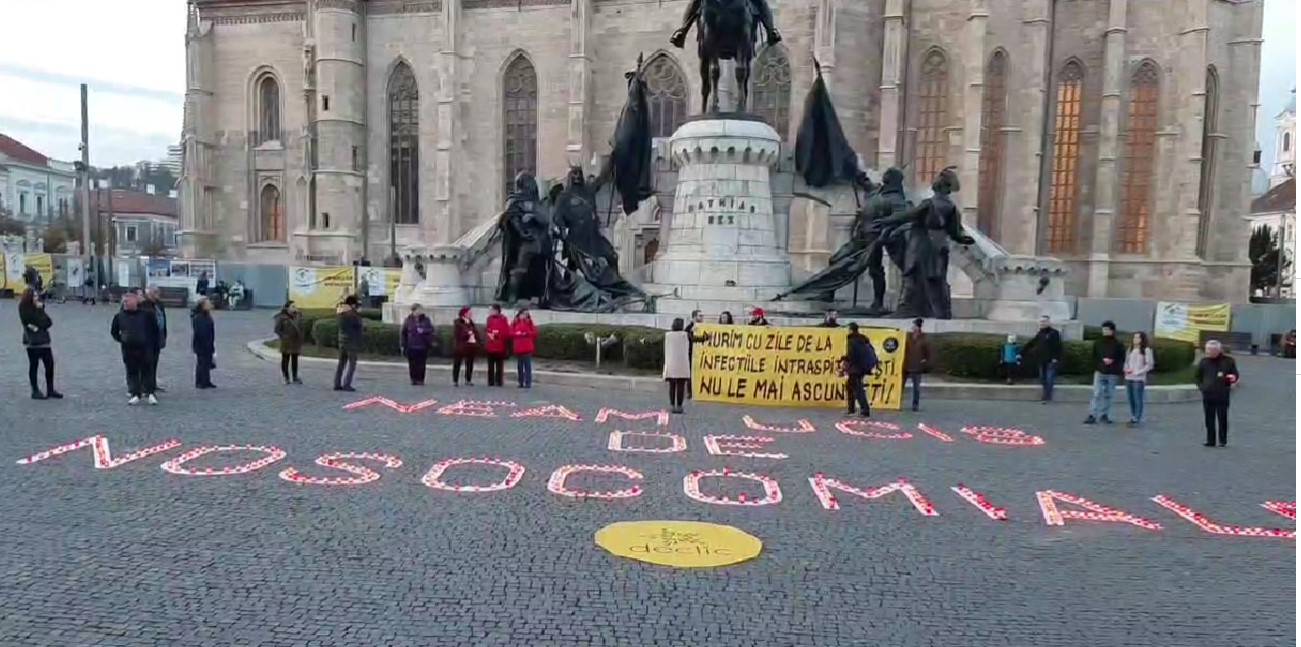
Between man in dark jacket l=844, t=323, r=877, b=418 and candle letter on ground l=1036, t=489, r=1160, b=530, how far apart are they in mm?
4585

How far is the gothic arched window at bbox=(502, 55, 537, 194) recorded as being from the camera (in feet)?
147

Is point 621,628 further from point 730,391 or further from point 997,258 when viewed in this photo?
point 997,258

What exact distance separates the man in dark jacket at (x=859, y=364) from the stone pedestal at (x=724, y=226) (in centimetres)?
→ 630

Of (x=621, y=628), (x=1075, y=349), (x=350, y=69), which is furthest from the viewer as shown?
(x=350, y=69)

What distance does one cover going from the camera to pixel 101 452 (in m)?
8.91

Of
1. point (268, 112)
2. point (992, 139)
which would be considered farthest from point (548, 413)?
point (268, 112)

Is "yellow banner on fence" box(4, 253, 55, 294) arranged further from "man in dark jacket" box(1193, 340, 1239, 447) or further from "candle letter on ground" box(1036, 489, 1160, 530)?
"man in dark jacket" box(1193, 340, 1239, 447)

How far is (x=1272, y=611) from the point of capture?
5.49 meters

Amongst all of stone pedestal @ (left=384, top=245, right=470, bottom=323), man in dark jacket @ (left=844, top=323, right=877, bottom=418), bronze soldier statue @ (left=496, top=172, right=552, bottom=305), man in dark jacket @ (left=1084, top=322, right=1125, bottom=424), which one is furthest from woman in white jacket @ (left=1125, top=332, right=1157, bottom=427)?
stone pedestal @ (left=384, top=245, right=470, bottom=323)

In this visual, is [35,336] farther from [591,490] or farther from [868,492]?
[868,492]

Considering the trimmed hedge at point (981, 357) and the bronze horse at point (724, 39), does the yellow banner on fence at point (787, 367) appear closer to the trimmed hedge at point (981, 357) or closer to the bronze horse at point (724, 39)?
the trimmed hedge at point (981, 357)

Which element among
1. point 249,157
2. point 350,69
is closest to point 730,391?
point 350,69

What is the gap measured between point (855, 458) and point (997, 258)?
38.8ft

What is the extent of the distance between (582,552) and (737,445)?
438cm
